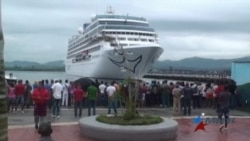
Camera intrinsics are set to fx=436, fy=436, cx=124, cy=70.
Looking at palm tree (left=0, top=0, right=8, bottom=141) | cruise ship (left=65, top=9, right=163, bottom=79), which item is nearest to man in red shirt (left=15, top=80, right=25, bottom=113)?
palm tree (left=0, top=0, right=8, bottom=141)

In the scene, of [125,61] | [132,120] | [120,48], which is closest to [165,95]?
[132,120]

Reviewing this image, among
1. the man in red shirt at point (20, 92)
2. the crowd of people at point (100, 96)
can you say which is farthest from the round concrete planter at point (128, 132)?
the man in red shirt at point (20, 92)

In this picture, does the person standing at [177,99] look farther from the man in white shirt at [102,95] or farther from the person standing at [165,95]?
the man in white shirt at [102,95]

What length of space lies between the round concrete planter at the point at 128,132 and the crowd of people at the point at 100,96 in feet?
4.56

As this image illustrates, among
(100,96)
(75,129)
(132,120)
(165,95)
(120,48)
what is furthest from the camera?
(120,48)

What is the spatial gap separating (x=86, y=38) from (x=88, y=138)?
48.8 meters

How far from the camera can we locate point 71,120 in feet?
49.3

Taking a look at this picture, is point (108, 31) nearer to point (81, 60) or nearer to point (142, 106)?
point (81, 60)

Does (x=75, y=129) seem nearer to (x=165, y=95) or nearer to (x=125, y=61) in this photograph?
(x=165, y=95)

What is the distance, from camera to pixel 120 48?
44.7 meters

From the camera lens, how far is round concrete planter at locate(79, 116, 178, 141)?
1080 cm

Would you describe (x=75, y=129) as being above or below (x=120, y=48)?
below

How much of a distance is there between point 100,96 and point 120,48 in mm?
25059

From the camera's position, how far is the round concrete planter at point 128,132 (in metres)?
10.8
